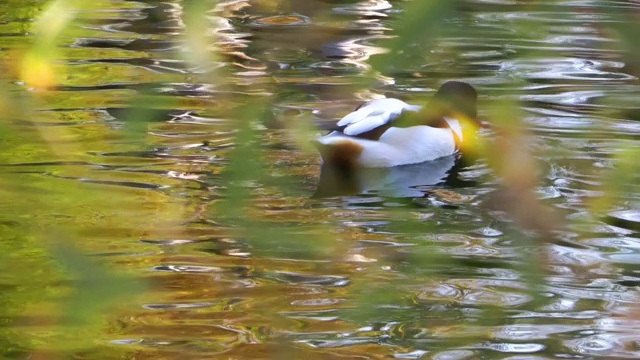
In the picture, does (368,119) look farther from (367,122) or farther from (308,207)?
(308,207)

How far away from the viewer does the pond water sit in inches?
71.0

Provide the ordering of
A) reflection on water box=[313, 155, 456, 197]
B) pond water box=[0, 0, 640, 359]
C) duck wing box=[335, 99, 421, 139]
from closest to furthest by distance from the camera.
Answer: pond water box=[0, 0, 640, 359], reflection on water box=[313, 155, 456, 197], duck wing box=[335, 99, 421, 139]

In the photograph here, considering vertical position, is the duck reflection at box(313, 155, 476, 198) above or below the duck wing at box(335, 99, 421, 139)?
below

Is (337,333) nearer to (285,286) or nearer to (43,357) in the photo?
(285,286)

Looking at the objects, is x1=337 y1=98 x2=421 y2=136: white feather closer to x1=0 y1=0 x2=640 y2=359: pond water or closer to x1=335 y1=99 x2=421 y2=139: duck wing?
x1=335 y1=99 x2=421 y2=139: duck wing

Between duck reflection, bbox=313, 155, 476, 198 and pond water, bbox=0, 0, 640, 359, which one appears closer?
pond water, bbox=0, 0, 640, 359

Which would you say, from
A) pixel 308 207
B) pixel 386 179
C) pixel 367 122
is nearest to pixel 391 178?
pixel 386 179

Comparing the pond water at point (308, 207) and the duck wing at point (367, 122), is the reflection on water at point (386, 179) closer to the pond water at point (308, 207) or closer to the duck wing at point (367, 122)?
the pond water at point (308, 207)

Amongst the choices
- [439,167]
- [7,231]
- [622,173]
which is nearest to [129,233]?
[7,231]

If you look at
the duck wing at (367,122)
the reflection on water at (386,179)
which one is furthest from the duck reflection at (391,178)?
the duck wing at (367,122)

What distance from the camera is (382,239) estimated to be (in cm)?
518

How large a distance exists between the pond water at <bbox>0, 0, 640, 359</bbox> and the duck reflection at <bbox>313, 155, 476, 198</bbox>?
0.09 ft

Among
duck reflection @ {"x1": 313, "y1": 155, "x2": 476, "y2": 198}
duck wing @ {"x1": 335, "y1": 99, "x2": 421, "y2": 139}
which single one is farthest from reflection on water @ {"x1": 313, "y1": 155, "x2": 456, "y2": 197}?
duck wing @ {"x1": 335, "y1": 99, "x2": 421, "y2": 139}

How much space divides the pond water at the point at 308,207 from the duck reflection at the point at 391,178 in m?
0.03
